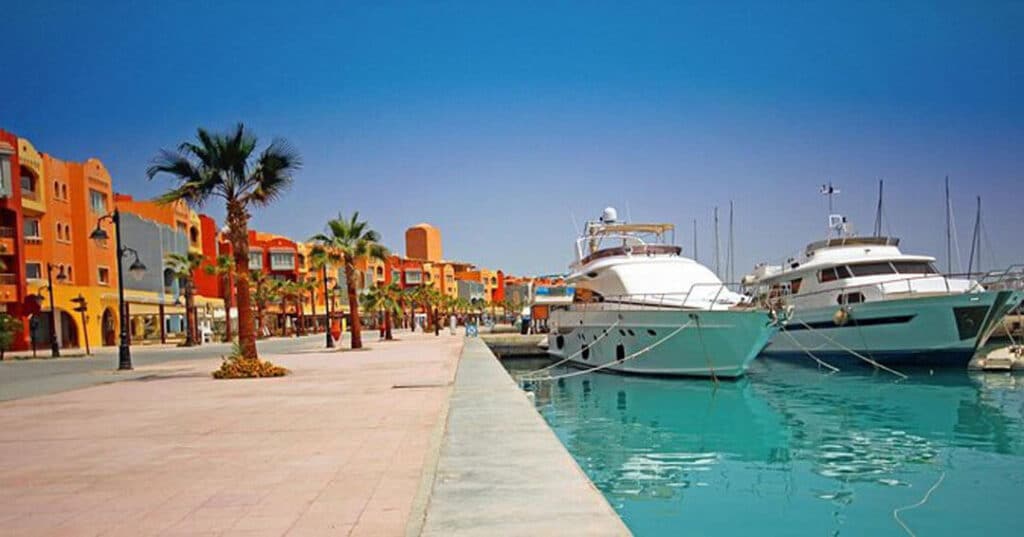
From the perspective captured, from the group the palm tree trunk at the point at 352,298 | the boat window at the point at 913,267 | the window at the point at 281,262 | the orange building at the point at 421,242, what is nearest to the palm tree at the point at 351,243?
the palm tree trunk at the point at 352,298

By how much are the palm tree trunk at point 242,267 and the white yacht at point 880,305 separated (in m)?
15.4

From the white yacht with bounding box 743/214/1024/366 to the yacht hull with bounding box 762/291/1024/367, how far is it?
1.1 inches

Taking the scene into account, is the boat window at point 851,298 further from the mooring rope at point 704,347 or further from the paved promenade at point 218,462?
the paved promenade at point 218,462

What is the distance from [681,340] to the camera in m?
23.8

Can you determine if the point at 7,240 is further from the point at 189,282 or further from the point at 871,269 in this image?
the point at 871,269

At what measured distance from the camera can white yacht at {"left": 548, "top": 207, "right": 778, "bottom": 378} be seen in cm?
2305

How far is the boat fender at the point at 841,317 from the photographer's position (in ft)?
95.2

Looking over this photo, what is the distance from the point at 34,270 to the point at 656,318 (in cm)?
3982

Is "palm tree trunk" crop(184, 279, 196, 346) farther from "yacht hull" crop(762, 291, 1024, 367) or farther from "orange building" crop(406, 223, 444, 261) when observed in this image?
"orange building" crop(406, 223, 444, 261)

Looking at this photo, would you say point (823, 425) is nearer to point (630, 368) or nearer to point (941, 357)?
point (630, 368)

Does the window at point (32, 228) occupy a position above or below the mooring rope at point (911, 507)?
above

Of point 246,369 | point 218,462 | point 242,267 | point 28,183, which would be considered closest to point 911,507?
point 218,462

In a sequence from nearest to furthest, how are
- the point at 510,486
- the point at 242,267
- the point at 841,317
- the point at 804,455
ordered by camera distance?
the point at 510,486 → the point at 804,455 → the point at 242,267 → the point at 841,317

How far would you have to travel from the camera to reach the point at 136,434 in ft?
33.8
